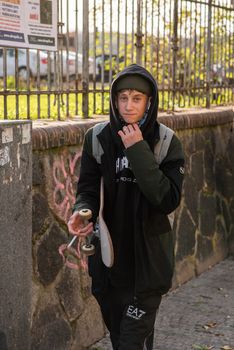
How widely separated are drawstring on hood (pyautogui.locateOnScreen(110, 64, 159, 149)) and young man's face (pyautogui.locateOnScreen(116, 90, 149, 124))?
3cm

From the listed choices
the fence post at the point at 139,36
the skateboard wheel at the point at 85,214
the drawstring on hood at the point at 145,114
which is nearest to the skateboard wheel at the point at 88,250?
the skateboard wheel at the point at 85,214

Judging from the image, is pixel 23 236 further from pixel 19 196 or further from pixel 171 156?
pixel 171 156

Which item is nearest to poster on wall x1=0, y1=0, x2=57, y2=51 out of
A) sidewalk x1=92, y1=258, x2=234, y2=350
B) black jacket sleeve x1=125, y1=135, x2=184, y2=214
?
black jacket sleeve x1=125, y1=135, x2=184, y2=214

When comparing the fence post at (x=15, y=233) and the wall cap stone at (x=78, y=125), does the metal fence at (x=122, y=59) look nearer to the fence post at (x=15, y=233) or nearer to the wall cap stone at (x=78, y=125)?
the wall cap stone at (x=78, y=125)

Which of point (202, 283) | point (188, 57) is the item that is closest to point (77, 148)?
point (202, 283)

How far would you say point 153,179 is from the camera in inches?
134

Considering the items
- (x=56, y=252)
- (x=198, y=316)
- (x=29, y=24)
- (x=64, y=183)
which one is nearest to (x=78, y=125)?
(x=64, y=183)

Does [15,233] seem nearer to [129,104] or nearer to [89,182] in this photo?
[89,182]

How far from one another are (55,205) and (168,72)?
9.77ft

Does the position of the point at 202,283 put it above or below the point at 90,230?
below

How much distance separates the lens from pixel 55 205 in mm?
4676

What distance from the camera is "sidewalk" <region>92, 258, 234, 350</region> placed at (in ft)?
16.7

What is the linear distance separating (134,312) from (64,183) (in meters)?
1.40

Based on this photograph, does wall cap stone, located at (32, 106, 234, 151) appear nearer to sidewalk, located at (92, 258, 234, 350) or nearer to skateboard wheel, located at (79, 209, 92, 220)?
skateboard wheel, located at (79, 209, 92, 220)
